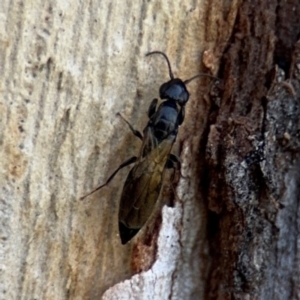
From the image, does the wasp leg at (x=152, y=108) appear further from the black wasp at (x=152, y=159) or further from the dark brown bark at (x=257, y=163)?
the dark brown bark at (x=257, y=163)

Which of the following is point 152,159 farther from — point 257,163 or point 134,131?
point 257,163

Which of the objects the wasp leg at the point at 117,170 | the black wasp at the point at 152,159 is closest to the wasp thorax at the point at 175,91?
the black wasp at the point at 152,159

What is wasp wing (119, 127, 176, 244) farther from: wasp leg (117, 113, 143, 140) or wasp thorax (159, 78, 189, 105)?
wasp thorax (159, 78, 189, 105)

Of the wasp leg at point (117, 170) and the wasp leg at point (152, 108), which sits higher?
the wasp leg at point (152, 108)

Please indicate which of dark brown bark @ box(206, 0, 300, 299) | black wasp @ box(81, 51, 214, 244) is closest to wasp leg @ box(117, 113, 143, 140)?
black wasp @ box(81, 51, 214, 244)

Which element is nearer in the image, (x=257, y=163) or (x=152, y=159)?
(x=257, y=163)

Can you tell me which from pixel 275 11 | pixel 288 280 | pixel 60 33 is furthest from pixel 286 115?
pixel 60 33

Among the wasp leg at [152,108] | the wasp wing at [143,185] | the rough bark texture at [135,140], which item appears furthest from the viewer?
the wasp leg at [152,108]

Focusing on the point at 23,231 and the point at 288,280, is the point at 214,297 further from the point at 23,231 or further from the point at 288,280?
the point at 23,231

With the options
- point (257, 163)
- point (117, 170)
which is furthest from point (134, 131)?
point (257, 163)
